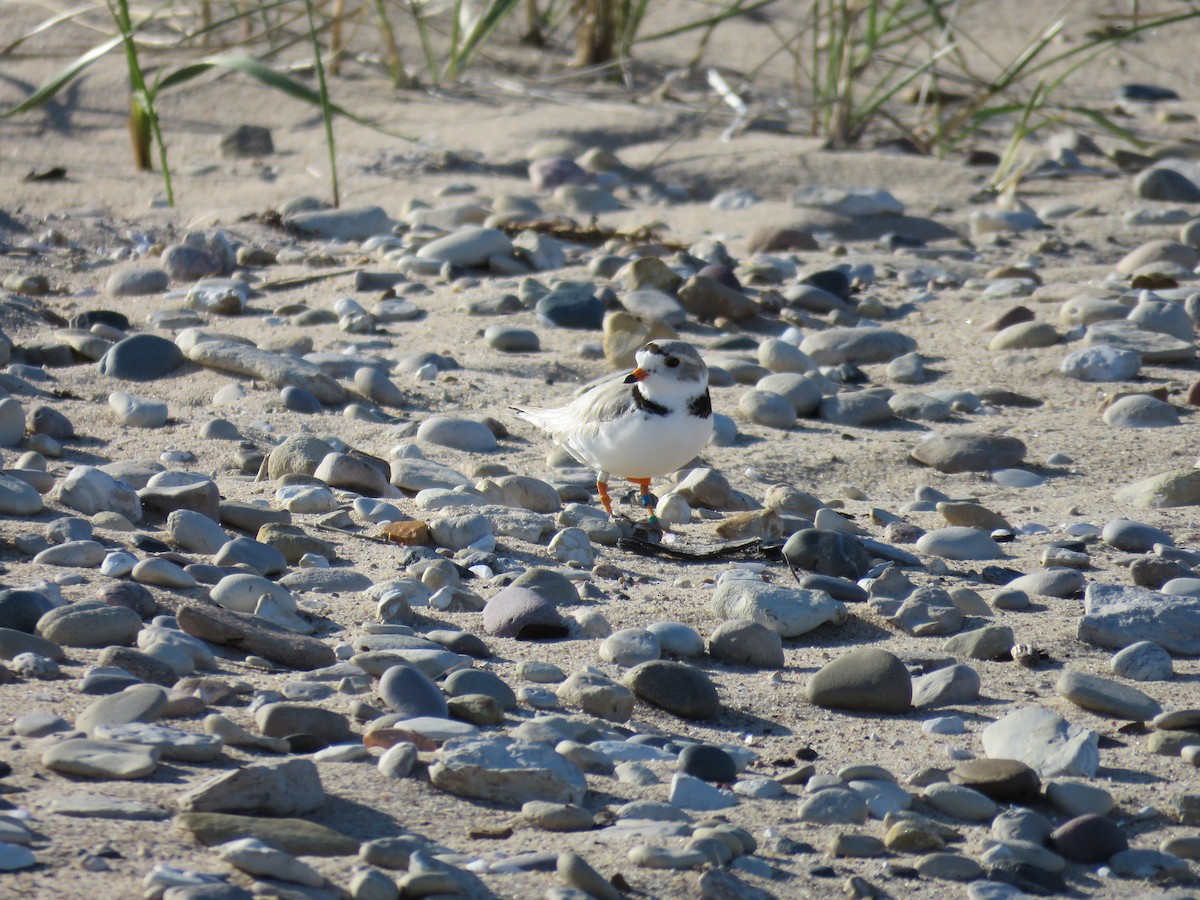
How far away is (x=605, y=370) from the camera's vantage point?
198 inches

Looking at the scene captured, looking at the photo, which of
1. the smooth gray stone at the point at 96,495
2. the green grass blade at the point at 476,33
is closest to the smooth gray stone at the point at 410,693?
the smooth gray stone at the point at 96,495

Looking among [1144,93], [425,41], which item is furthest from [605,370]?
[1144,93]

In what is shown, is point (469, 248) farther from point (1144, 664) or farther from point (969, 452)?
point (1144, 664)

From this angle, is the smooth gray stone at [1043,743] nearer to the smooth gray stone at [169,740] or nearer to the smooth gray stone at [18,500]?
the smooth gray stone at [169,740]

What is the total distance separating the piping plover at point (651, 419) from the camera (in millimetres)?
3627

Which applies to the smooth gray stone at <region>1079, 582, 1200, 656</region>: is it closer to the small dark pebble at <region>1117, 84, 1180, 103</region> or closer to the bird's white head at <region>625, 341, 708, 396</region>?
the bird's white head at <region>625, 341, 708, 396</region>

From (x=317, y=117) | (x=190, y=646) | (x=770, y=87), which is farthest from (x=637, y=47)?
(x=190, y=646)

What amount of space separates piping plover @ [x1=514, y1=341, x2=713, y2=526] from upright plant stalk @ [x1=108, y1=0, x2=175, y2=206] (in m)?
3.00

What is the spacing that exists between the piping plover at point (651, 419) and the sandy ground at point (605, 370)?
0.26 metres

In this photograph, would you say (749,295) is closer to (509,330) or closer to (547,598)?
(509,330)

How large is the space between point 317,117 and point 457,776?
6.13 metres

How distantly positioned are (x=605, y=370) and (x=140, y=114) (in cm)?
303

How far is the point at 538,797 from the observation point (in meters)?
2.29

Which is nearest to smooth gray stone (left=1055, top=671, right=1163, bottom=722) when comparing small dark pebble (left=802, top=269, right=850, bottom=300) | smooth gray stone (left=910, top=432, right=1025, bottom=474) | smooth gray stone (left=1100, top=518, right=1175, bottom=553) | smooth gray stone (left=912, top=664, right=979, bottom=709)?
smooth gray stone (left=912, top=664, right=979, bottom=709)
